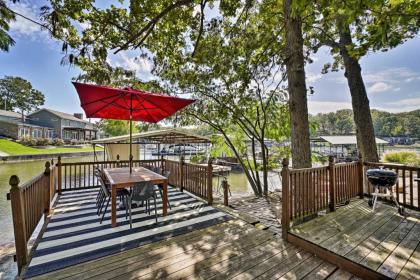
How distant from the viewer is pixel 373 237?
307 centimetres

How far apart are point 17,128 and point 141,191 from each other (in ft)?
120

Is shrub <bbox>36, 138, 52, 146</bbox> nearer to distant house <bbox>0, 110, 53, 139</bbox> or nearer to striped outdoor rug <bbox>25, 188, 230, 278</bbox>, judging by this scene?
distant house <bbox>0, 110, 53, 139</bbox>

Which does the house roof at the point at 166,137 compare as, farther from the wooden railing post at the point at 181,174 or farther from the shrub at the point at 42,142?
Result: the shrub at the point at 42,142

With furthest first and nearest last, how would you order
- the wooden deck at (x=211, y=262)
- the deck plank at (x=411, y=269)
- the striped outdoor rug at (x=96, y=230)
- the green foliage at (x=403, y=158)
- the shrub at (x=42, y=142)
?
the shrub at (x=42, y=142), the green foliage at (x=403, y=158), the striped outdoor rug at (x=96, y=230), the wooden deck at (x=211, y=262), the deck plank at (x=411, y=269)

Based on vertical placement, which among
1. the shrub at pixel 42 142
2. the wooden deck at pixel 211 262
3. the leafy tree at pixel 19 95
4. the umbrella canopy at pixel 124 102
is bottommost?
the wooden deck at pixel 211 262

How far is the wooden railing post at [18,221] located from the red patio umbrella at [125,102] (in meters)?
1.70

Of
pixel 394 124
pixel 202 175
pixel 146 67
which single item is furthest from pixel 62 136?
pixel 394 124

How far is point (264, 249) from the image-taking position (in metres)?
2.94

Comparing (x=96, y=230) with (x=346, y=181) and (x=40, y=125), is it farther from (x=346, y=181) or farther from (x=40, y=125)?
(x=40, y=125)

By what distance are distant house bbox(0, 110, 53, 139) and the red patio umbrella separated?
3382cm

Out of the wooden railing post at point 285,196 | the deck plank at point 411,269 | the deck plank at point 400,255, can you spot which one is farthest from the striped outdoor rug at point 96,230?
the deck plank at point 411,269

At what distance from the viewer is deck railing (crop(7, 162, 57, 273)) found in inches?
95.1

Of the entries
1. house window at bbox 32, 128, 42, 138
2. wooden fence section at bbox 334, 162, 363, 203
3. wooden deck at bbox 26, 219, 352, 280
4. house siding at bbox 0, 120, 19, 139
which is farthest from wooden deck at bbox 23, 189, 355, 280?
house window at bbox 32, 128, 42, 138

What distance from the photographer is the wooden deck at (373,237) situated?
240 cm
